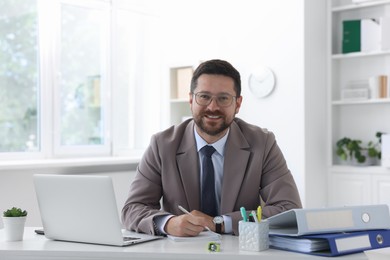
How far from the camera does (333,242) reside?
5.47ft

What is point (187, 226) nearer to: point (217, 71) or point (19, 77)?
point (217, 71)

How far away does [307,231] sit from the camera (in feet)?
5.55

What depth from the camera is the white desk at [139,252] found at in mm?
1687

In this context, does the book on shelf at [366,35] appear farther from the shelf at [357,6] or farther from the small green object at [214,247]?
the small green object at [214,247]

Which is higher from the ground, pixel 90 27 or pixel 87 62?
pixel 90 27

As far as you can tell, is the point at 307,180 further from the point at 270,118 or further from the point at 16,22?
the point at 16,22

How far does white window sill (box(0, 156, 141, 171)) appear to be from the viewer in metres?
4.07

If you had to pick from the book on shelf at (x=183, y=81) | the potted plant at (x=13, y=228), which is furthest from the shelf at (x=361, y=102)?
the potted plant at (x=13, y=228)

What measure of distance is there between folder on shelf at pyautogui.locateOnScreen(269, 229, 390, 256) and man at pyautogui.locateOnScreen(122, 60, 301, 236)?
48cm

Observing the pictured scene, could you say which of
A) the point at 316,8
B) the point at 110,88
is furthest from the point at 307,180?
the point at 110,88

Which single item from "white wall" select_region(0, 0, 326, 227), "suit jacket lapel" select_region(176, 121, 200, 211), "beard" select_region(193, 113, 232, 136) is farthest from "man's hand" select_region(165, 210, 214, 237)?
"white wall" select_region(0, 0, 326, 227)

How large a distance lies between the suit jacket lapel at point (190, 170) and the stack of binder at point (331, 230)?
0.55 m

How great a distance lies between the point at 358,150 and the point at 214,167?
8.48ft

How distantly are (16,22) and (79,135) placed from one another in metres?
1.10
